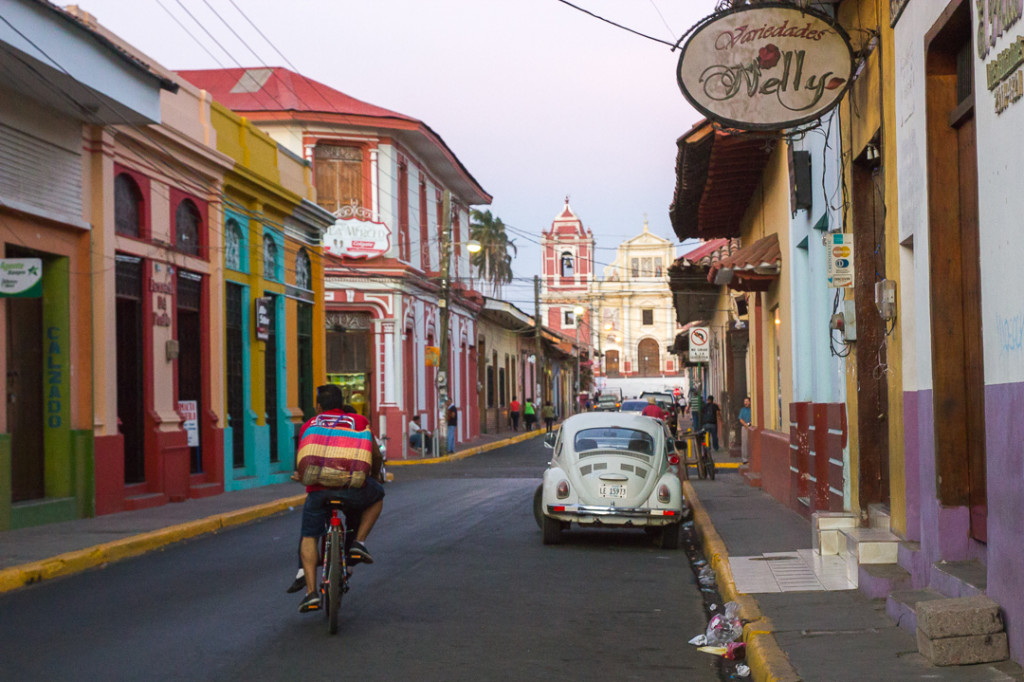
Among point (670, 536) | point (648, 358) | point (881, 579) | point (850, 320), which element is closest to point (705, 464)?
point (670, 536)

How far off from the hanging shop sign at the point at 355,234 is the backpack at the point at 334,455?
26.0 m

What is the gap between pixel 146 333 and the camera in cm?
1908

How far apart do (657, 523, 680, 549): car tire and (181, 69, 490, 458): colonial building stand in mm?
20879

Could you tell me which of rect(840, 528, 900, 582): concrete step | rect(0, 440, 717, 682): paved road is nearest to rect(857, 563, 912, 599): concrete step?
rect(840, 528, 900, 582): concrete step

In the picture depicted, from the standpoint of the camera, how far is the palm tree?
71.2 meters

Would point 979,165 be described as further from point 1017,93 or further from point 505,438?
point 505,438

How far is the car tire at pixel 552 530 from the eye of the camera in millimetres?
13688

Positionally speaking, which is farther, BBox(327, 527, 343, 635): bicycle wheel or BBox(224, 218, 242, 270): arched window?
BBox(224, 218, 242, 270): arched window

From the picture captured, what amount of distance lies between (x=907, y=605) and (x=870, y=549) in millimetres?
1815

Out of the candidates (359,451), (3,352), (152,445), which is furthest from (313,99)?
(359,451)

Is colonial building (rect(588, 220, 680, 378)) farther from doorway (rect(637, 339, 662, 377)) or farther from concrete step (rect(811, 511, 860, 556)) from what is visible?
concrete step (rect(811, 511, 860, 556))

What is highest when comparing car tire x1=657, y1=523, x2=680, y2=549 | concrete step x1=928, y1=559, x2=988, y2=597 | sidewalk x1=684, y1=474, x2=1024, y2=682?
concrete step x1=928, y1=559, x2=988, y2=597

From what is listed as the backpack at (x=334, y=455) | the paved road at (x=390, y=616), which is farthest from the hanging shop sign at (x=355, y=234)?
the backpack at (x=334, y=455)

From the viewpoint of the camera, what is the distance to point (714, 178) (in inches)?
787
